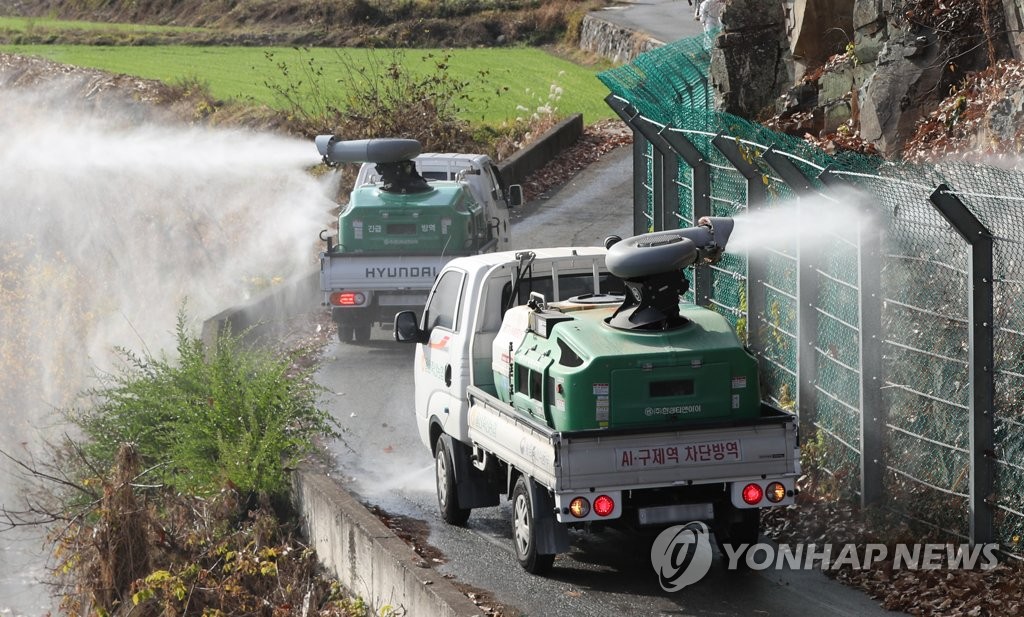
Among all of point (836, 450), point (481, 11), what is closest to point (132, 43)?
point (481, 11)

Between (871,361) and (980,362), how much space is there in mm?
1349

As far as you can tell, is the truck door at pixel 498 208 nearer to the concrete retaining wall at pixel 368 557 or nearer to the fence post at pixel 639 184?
the fence post at pixel 639 184

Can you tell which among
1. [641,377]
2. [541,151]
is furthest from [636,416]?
[541,151]

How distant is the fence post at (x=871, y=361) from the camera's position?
10.1 m

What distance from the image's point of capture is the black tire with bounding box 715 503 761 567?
31.5 feet

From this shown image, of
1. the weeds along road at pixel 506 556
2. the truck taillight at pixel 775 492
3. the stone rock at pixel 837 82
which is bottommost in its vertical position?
the weeds along road at pixel 506 556

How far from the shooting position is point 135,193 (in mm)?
34125

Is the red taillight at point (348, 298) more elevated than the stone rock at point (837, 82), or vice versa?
the stone rock at point (837, 82)

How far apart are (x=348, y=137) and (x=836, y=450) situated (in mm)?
21318

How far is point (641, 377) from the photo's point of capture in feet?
30.3

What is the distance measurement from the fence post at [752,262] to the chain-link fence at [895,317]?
0.01 meters

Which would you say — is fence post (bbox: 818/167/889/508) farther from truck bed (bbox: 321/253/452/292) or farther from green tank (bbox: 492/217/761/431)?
truck bed (bbox: 321/253/452/292)

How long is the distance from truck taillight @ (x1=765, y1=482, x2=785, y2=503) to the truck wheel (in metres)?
1.54

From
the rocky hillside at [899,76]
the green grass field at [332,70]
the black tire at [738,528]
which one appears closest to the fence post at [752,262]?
the rocky hillside at [899,76]
